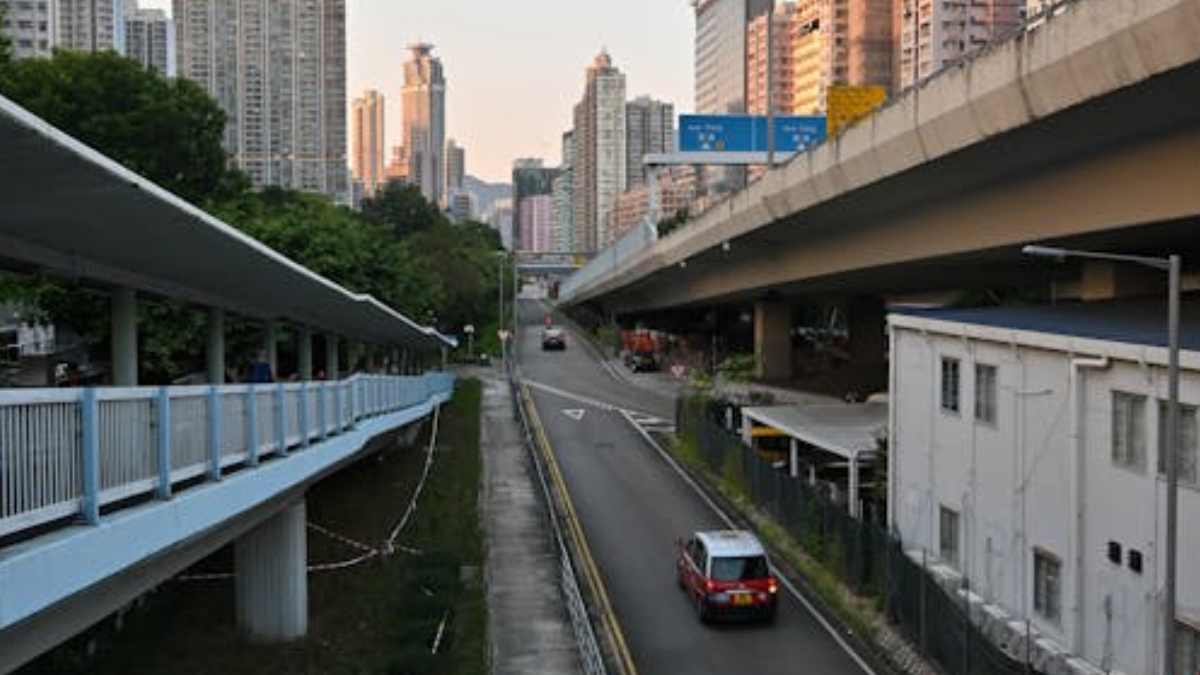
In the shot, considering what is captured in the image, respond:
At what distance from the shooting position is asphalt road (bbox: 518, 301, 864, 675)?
72.5 feet

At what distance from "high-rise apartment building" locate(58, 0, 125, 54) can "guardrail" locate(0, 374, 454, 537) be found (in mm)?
114492

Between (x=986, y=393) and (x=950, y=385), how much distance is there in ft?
5.18

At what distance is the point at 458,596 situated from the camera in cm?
2356

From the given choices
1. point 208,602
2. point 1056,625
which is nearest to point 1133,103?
point 1056,625

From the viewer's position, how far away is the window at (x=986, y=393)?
74.3ft

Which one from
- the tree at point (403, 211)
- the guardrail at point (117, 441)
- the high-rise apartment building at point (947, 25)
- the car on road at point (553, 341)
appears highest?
the high-rise apartment building at point (947, 25)

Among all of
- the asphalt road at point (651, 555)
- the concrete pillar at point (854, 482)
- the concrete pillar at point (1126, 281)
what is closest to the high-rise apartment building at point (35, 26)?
the asphalt road at point (651, 555)

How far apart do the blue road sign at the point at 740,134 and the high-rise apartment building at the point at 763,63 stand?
3647cm

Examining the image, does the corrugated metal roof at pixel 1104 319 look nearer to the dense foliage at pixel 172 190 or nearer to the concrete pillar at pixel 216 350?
the concrete pillar at pixel 216 350

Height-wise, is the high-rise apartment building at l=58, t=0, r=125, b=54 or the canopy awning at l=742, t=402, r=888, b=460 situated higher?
the high-rise apartment building at l=58, t=0, r=125, b=54

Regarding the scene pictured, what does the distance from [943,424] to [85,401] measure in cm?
1829

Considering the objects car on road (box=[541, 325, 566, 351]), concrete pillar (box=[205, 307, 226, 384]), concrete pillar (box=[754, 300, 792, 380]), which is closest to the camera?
concrete pillar (box=[205, 307, 226, 384])

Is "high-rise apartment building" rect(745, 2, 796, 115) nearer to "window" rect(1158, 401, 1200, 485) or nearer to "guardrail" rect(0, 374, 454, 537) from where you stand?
"window" rect(1158, 401, 1200, 485)

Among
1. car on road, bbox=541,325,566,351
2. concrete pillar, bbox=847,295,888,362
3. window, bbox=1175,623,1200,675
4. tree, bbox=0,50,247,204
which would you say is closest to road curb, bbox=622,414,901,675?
window, bbox=1175,623,1200,675
